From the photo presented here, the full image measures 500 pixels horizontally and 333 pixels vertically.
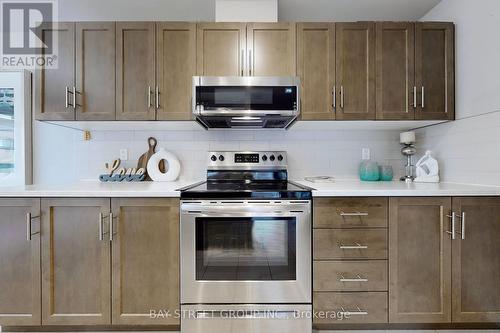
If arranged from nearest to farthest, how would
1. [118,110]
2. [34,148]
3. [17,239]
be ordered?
[17,239]
[118,110]
[34,148]

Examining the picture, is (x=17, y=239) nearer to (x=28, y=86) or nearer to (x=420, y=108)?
(x=28, y=86)

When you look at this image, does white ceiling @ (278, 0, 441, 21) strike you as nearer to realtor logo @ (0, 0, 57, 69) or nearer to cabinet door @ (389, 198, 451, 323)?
cabinet door @ (389, 198, 451, 323)

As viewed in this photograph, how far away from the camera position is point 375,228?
1769mm

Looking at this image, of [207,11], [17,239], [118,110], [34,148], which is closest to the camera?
[17,239]

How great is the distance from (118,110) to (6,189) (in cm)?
86

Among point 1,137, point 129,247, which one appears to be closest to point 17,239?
point 129,247

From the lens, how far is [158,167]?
2.44 meters

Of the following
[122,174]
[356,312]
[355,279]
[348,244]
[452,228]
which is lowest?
[356,312]

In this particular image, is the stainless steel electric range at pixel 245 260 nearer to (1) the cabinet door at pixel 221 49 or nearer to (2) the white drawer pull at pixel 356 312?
(2) the white drawer pull at pixel 356 312

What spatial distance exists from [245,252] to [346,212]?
69 centimetres

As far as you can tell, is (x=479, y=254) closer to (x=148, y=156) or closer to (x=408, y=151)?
(x=408, y=151)

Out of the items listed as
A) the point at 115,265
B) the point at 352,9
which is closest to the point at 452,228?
the point at 352,9

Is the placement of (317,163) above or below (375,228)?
above

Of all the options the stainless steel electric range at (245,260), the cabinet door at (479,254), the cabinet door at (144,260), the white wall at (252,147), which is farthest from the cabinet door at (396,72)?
the cabinet door at (144,260)
